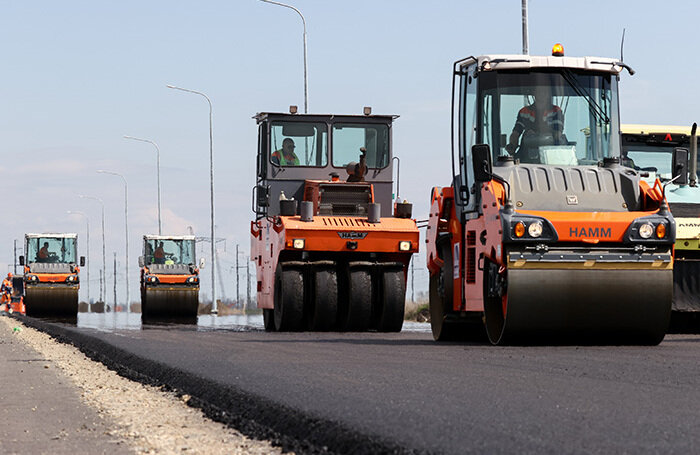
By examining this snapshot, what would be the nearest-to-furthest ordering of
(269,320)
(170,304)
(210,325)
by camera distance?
(269,320) → (210,325) → (170,304)

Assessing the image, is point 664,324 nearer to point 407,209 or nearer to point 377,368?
point 377,368

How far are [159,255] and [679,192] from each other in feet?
83.2

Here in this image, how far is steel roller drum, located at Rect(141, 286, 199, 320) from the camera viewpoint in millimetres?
39062

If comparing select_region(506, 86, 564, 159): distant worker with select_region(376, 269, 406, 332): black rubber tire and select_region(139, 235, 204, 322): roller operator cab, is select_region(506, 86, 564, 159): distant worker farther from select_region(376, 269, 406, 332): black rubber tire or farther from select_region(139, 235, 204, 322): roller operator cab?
select_region(139, 235, 204, 322): roller operator cab

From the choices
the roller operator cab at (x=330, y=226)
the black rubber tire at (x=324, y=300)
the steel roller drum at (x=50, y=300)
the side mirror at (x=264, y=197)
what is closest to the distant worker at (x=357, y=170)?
the roller operator cab at (x=330, y=226)

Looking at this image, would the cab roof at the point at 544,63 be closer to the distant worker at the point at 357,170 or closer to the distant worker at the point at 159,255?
the distant worker at the point at 357,170

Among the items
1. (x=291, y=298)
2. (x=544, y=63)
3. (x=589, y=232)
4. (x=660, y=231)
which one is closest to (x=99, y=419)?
(x=589, y=232)

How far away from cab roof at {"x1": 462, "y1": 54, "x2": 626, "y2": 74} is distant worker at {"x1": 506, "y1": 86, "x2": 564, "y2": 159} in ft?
1.02

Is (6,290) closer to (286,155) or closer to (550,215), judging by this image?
(286,155)

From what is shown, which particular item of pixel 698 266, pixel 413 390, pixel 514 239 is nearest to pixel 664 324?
pixel 514 239

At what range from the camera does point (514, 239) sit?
13.3m

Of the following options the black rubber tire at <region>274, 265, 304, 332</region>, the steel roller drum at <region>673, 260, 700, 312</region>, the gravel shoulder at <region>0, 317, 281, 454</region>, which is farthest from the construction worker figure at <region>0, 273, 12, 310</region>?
the gravel shoulder at <region>0, 317, 281, 454</region>

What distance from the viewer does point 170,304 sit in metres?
39.1

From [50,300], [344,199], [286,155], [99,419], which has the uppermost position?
[286,155]
